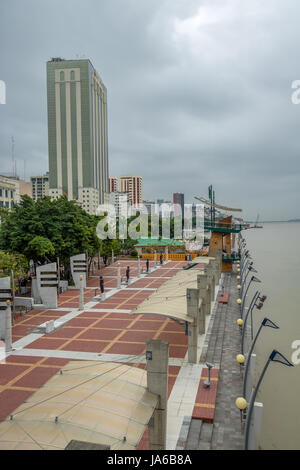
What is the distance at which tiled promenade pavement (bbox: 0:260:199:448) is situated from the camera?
16.3 m

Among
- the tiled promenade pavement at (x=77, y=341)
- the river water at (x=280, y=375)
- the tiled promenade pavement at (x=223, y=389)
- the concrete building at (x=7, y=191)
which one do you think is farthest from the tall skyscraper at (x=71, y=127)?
the tiled promenade pavement at (x=223, y=389)

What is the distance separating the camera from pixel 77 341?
2102cm

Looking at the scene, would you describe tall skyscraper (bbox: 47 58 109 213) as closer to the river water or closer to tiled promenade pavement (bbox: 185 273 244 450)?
the river water

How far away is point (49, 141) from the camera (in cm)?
14262

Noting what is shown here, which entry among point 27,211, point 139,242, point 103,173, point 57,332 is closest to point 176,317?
point 57,332

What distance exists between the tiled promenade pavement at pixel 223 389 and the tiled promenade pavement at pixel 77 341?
1.08m

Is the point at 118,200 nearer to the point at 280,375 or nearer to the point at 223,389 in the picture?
the point at 280,375

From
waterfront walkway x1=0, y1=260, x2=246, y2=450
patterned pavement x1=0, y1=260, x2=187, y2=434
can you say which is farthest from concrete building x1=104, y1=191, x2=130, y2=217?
waterfront walkway x1=0, y1=260, x2=246, y2=450

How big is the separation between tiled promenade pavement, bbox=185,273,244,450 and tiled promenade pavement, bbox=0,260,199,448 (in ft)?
3.55

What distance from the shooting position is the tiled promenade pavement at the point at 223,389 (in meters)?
11.7

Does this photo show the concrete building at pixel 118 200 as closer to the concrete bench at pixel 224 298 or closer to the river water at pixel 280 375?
the river water at pixel 280 375

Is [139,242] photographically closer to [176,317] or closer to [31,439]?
[176,317]

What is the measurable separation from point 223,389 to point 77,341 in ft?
30.2

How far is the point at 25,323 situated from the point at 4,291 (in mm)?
2785
